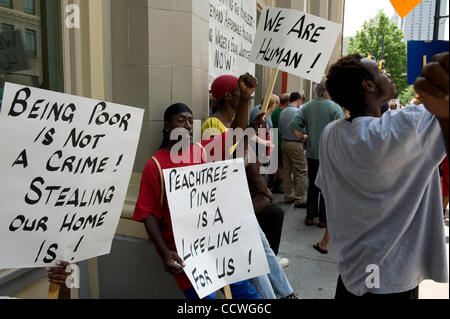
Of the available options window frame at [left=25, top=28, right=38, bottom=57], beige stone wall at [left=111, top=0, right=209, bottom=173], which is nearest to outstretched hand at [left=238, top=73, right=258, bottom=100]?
beige stone wall at [left=111, top=0, right=209, bottom=173]

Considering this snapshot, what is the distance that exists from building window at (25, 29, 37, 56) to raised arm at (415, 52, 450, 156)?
96.8 inches

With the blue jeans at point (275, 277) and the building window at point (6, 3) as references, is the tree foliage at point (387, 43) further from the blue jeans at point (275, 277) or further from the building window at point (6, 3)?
the building window at point (6, 3)

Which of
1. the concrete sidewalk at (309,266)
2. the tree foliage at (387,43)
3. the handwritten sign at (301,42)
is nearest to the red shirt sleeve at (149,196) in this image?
the handwritten sign at (301,42)

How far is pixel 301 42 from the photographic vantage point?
2.80m

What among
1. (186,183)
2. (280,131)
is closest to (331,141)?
(186,183)

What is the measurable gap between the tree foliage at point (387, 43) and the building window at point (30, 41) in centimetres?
1997

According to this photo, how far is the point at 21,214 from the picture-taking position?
1.54 m

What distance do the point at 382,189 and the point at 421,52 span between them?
1.02m

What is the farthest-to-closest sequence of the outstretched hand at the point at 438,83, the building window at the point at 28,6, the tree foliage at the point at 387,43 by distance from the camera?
1. the tree foliage at the point at 387,43
2. the building window at the point at 28,6
3. the outstretched hand at the point at 438,83

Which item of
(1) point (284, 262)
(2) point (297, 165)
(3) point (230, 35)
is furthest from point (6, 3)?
(2) point (297, 165)

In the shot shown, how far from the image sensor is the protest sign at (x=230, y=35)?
3.59m

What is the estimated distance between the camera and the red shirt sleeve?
2.25m
